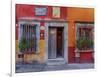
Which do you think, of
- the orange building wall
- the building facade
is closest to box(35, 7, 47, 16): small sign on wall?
the building facade

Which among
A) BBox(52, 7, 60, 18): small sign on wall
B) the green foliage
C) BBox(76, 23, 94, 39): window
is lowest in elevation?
the green foliage

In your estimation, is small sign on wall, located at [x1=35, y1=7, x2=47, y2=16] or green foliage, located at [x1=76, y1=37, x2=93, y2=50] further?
green foliage, located at [x1=76, y1=37, x2=93, y2=50]

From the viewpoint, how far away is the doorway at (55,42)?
84.0 inches

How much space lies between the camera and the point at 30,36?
2.09 m

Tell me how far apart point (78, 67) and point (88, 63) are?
13 centimetres

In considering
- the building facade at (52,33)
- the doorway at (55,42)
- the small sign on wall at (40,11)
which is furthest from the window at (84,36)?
the small sign on wall at (40,11)

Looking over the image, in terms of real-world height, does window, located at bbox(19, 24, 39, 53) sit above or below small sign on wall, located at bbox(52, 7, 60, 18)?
below

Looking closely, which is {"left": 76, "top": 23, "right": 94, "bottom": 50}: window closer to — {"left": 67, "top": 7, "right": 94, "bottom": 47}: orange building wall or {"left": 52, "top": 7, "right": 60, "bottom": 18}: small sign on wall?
{"left": 67, "top": 7, "right": 94, "bottom": 47}: orange building wall

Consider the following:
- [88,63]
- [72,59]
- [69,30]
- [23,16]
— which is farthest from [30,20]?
[88,63]

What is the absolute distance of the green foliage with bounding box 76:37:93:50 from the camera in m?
2.20

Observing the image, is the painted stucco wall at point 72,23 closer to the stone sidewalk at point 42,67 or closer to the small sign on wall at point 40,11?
the stone sidewalk at point 42,67

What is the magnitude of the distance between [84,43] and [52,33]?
0.40 metres

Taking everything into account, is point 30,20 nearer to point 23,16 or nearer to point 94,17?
point 23,16

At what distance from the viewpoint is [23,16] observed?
6.76ft
